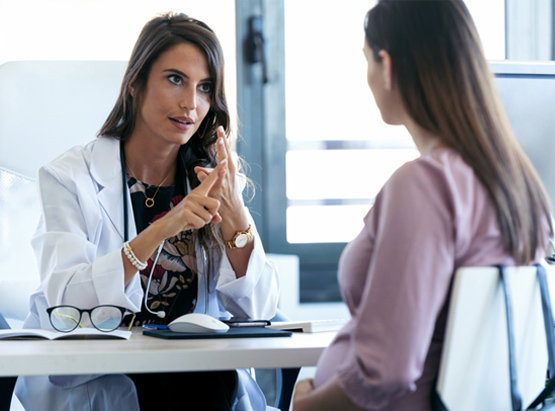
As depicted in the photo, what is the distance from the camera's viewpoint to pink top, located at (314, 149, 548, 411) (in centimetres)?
73

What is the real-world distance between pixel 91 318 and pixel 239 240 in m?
0.50

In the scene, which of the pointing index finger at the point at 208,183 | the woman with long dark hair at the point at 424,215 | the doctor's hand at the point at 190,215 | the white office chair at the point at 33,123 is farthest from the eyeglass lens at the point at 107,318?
the white office chair at the point at 33,123

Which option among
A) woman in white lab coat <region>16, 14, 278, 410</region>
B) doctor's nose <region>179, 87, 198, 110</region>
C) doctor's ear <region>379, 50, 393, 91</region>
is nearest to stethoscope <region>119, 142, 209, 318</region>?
woman in white lab coat <region>16, 14, 278, 410</region>

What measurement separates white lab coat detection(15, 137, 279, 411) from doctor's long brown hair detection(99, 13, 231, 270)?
0.22 feet

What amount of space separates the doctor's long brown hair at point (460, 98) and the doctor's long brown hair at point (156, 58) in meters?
0.89

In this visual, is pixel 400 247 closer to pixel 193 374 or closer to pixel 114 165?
pixel 193 374

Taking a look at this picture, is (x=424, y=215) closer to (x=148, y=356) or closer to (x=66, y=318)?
(x=148, y=356)

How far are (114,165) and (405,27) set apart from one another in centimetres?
99

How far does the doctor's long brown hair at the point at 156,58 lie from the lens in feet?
5.58

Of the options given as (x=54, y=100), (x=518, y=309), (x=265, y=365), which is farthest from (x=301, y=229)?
(x=518, y=309)

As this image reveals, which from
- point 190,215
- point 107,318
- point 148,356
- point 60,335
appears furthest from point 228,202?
point 148,356

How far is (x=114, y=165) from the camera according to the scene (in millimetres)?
1640

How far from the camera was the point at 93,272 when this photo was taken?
136 cm

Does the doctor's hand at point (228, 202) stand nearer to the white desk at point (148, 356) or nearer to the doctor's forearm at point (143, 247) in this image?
the doctor's forearm at point (143, 247)
